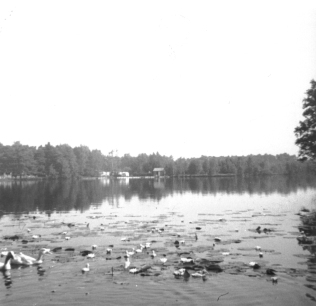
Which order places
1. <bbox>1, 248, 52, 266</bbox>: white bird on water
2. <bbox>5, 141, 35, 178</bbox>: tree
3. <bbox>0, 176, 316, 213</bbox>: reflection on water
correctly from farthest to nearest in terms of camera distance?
1. <bbox>5, 141, 35, 178</bbox>: tree
2. <bbox>0, 176, 316, 213</bbox>: reflection on water
3. <bbox>1, 248, 52, 266</bbox>: white bird on water

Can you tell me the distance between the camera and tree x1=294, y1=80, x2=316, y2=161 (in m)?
47.1

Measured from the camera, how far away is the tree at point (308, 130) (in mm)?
47094

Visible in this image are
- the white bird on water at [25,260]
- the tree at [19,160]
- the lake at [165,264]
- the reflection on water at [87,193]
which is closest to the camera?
the lake at [165,264]

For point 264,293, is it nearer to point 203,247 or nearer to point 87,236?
point 203,247

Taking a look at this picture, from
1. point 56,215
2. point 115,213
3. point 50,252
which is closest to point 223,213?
point 115,213

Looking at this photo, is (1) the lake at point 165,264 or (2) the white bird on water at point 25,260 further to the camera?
(2) the white bird on water at point 25,260

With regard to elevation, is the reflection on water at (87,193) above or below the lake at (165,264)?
above

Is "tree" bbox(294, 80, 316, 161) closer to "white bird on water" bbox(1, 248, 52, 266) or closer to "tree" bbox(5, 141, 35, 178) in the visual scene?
"white bird on water" bbox(1, 248, 52, 266)

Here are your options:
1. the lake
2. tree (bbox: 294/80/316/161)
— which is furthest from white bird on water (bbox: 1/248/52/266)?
tree (bbox: 294/80/316/161)

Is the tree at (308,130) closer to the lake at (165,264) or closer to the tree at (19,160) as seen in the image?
the lake at (165,264)

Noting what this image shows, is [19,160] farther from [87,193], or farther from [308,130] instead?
[308,130]

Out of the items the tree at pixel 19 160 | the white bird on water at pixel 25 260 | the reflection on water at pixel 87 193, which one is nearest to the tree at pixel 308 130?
the reflection on water at pixel 87 193

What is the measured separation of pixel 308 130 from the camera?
4759 centimetres

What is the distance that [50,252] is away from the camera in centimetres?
1781
